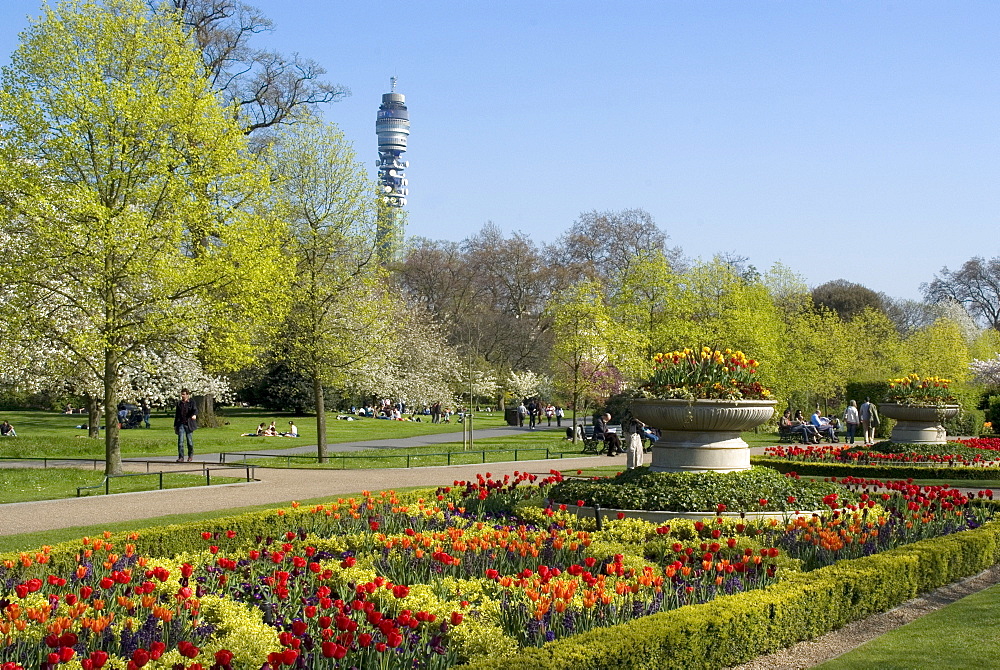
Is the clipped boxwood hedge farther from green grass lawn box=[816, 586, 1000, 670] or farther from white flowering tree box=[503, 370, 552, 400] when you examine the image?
white flowering tree box=[503, 370, 552, 400]

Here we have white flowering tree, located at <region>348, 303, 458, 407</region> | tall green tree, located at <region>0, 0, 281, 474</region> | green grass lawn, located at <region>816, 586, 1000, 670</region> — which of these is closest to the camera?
green grass lawn, located at <region>816, 586, 1000, 670</region>

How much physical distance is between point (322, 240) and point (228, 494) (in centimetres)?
906

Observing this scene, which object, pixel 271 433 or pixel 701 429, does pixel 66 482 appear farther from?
pixel 271 433

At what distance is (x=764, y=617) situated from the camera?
21.0 feet

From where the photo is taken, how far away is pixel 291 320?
2408 cm

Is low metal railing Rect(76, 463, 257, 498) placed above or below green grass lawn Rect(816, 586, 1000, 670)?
above

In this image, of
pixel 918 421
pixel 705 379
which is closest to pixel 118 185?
pixel 705 379

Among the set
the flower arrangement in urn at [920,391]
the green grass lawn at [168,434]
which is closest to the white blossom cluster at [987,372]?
the green grass lawn at [168,434]

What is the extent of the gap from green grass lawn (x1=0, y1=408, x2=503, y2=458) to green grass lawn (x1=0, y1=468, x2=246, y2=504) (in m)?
4.54

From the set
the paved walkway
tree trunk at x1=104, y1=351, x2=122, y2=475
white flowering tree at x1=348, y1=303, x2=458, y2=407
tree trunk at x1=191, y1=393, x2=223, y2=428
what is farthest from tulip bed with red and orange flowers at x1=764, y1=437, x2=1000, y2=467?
white flowering tree at x1=348, y1=303, x2=458, y2=407

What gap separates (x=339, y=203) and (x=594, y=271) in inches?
1483

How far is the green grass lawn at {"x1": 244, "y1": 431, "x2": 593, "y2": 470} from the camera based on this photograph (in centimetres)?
2162

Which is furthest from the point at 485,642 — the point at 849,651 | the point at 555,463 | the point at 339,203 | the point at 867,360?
the point at 867,360

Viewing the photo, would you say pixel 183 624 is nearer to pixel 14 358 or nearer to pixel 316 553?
pixel 316 553
